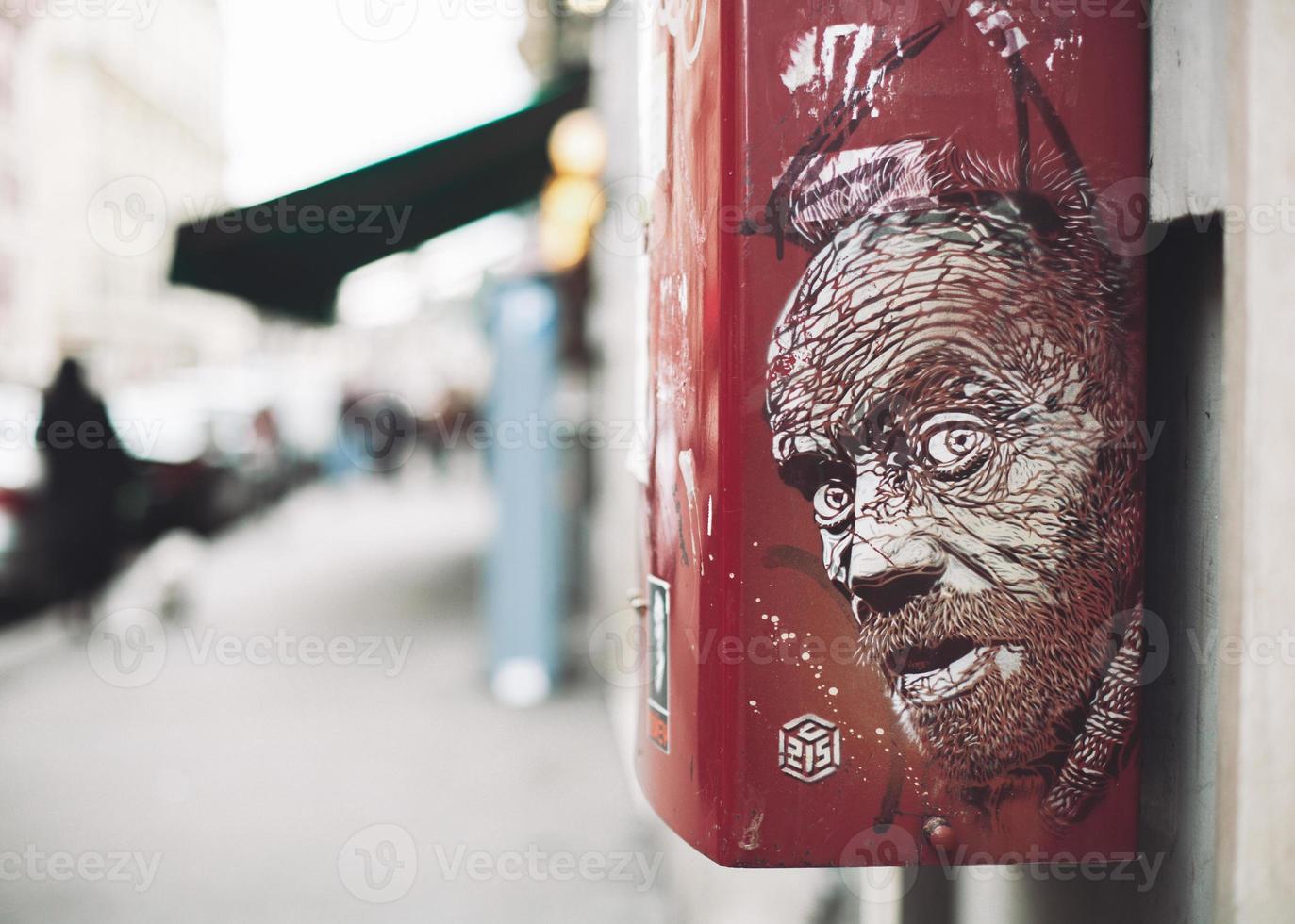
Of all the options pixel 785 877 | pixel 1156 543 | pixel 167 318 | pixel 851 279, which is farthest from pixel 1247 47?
pixel 167 318

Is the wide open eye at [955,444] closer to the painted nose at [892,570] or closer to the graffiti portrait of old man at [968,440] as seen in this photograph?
the graffiti portrait of old man at [968,440]

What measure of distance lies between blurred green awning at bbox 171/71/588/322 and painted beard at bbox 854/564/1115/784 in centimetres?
595

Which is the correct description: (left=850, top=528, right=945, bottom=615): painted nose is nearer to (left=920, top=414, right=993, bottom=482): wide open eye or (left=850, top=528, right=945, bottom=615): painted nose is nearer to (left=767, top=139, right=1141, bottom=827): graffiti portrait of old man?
(left=767, top=139, right=1141, bottom=827): graffiti portrait of old man

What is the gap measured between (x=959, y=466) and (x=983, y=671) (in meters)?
0.32

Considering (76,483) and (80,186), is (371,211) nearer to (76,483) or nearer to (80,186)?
(76,483)

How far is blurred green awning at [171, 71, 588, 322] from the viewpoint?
267 inches

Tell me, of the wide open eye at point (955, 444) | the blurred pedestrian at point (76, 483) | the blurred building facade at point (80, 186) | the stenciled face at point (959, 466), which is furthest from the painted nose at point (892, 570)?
the blurred building facade at point (80, 186)

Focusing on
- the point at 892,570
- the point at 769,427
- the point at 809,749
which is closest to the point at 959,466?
the point at 892,570

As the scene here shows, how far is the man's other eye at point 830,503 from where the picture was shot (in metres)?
1.54

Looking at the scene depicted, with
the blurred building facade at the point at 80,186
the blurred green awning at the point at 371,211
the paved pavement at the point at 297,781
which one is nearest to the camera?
the paved pavement at the point at 297,781

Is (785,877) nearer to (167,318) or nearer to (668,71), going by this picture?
(668,71)

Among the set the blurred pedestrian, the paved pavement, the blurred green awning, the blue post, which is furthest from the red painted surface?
the blurred pedestrian

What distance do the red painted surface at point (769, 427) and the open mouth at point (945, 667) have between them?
0.05m

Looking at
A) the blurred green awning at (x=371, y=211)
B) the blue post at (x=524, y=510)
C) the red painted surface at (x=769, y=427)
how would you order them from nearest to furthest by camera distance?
the red painted surface at (x=769, y=427) < the blue post at (x=524, y=510) < the blurred green awning at (x=371, y=211)
